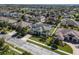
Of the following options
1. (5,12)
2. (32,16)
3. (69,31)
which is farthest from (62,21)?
(5,12)

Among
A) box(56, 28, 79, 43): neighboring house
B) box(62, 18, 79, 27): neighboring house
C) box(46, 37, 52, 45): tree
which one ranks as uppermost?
box(62, 18, 79, 27): neighboring house

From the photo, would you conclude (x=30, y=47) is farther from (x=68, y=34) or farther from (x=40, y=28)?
(x=68, y=34)

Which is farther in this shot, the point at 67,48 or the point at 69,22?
the point at 69,22

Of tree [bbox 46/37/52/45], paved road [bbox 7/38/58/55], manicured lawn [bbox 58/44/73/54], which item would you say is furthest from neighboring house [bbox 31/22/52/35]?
manicured lawn [bbox 58/44/73/54]

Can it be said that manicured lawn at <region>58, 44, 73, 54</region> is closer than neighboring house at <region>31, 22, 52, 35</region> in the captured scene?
Yes

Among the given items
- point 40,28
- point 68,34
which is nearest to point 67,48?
point 68,34

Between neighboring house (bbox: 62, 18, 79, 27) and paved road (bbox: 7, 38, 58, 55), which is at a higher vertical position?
neighboring house (bbox: 62, 18, 79, 27)

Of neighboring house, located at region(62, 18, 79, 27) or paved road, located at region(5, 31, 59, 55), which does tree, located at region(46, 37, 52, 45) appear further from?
neighboring house, located at region(62, 18, 79, 27)

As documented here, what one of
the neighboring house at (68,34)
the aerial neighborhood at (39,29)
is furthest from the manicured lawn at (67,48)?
the neighboring house at (68,34)
